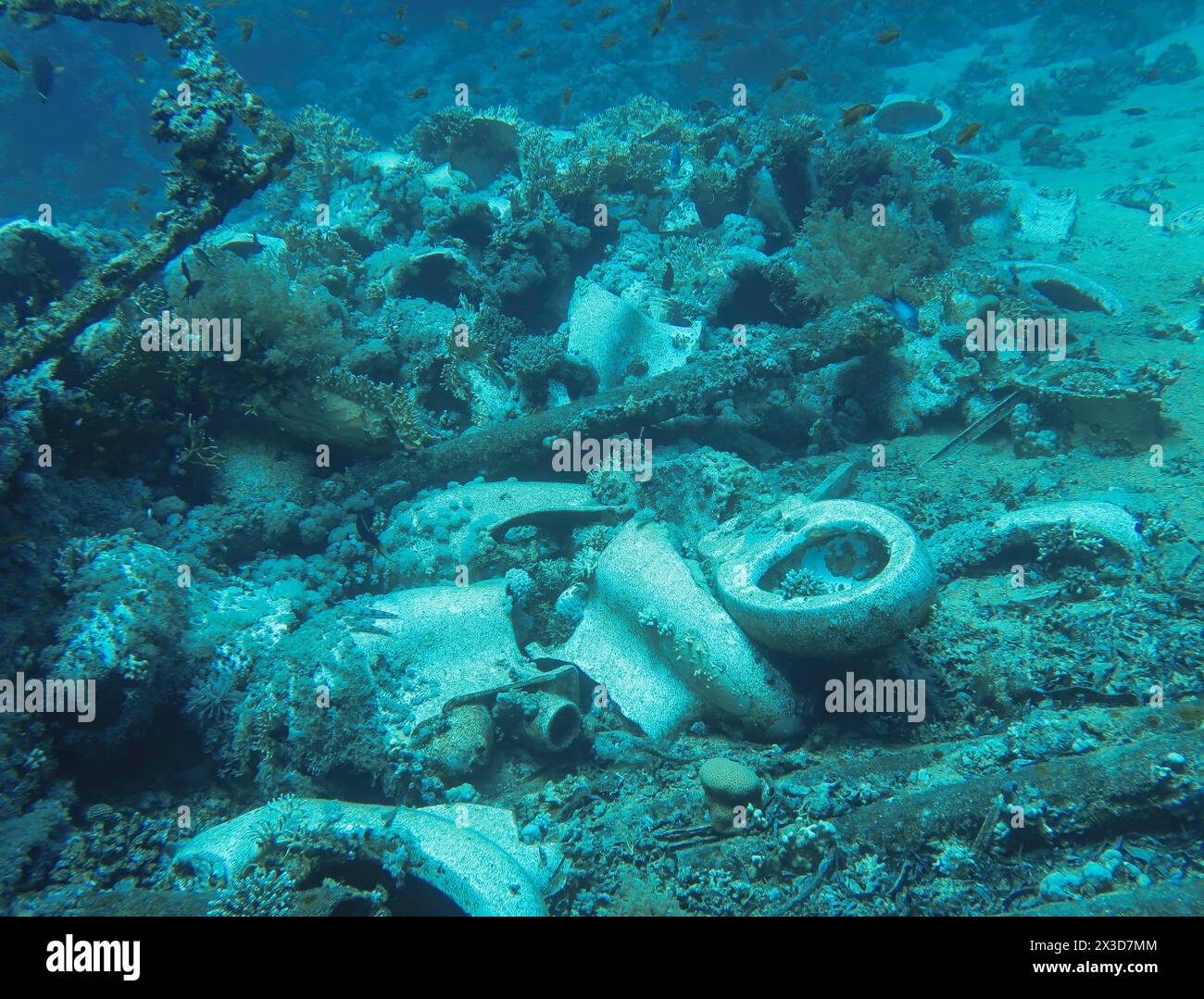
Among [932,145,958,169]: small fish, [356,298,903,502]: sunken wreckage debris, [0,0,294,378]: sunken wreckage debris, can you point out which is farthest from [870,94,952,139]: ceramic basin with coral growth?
[0,0,294,378]: sunken wreckage debris

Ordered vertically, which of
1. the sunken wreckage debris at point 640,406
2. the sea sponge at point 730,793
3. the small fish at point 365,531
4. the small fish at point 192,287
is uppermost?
the small fish at point 192,287

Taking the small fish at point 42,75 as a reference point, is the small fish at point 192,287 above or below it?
below

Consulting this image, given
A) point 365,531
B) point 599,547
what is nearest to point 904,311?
point 599,547

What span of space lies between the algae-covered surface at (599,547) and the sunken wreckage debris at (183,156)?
37 millimetres

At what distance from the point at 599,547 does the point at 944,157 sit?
11.0 metres

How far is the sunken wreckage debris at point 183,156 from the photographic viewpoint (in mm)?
5141

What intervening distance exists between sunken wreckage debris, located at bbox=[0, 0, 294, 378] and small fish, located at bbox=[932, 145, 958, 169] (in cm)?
1129

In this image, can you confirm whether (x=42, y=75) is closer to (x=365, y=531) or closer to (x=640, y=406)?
(x=365, y=531)

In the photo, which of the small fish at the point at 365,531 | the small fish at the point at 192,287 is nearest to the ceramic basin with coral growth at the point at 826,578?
the small fish at the point at 365,531

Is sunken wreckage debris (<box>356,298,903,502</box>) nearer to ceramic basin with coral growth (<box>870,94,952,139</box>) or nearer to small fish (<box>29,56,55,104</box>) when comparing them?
ceramic basin with coral growth (<box>870,94,952,139</box>)

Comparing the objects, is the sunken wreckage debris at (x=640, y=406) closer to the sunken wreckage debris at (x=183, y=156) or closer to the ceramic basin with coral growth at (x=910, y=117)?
the sunken wreckage debris at (x=183, y=156)

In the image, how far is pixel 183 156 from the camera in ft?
17.2

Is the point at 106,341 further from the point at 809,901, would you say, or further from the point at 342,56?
the point at 342,56
